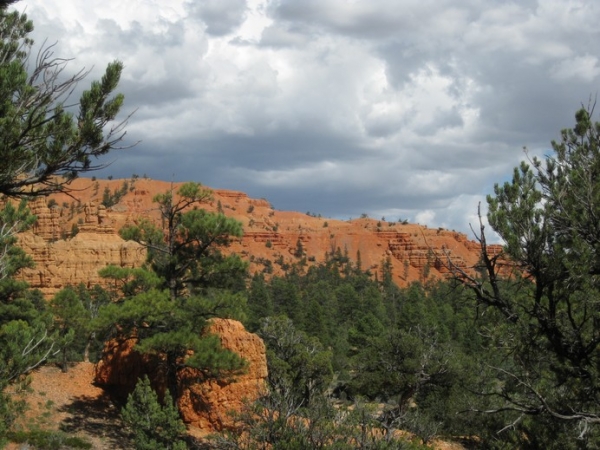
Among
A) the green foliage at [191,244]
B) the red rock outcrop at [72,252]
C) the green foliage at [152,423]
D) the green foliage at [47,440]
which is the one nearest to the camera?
the green foliage at [152,423]

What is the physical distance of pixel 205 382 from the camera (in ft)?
75.0

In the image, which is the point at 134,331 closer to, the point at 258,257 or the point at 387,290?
the point at 387,290

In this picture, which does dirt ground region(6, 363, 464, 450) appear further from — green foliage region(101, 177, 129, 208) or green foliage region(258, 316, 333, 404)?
green foliage region(101, 177, 129, 208)

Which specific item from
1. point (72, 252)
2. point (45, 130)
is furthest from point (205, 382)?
point (72, 252)

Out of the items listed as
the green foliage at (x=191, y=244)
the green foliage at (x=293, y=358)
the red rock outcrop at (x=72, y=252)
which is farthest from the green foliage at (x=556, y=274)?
the red rock outcrop at (x=72, y=252)

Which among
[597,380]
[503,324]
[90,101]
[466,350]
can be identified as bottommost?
[466,350]

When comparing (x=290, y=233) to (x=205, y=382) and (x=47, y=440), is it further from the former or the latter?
(x=47, y=440)

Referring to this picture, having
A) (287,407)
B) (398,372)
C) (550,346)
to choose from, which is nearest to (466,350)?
(398,372)

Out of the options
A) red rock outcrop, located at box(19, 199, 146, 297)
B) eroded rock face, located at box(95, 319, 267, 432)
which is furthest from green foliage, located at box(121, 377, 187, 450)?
red rock outcrop, located at box(19, 199, 146, 297)

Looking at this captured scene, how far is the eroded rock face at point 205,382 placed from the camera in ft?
74.0

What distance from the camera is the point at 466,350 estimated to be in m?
52.6

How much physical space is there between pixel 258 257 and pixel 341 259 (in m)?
17.9

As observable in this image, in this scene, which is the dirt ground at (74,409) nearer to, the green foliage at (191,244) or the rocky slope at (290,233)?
the green foliage at (191,244)

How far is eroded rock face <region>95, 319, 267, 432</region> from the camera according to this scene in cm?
2256
